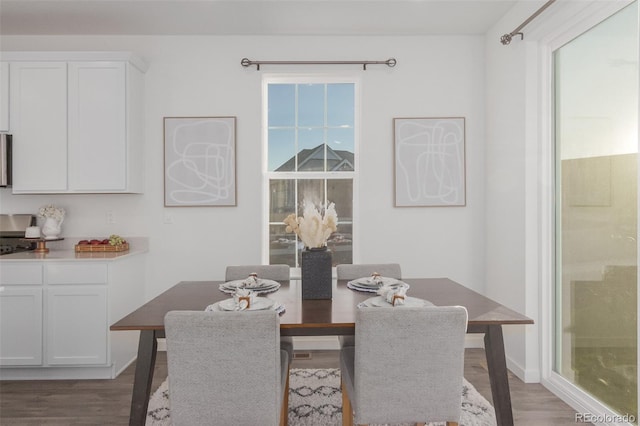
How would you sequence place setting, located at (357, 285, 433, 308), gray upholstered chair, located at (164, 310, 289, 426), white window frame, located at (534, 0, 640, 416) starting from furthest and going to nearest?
1. white window frame, located at (534, 0, 640, 416)
2. place setting, located at (357, 285, 433, 308)
3. gray upholstered chair, located at (164, 310, 289, 426)

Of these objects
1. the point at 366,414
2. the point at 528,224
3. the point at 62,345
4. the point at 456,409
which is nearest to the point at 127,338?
the point at 62,345

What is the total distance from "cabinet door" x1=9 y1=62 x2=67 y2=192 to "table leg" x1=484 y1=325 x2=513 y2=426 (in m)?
3.24

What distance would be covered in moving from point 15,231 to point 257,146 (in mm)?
2173

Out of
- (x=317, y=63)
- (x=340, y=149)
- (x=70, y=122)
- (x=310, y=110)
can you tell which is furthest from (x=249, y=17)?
(x=70, y=122)

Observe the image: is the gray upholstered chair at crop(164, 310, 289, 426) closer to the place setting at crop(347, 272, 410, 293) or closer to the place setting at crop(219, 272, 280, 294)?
the place setting at crop(219, 272, 280, 294)

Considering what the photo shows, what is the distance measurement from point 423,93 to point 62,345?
11.5 feet

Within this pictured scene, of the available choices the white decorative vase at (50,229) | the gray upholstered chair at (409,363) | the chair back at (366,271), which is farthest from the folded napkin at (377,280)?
the white decorative vase at (50,229)

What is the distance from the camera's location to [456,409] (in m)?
1.68

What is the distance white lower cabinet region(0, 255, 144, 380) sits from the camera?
3109 millimetres

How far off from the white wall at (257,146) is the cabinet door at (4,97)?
0.48 metres

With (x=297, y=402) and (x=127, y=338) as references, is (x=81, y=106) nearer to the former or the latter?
(x=127, y=338)

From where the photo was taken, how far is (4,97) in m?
3.35

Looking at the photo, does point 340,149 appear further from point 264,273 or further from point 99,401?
point 99,401

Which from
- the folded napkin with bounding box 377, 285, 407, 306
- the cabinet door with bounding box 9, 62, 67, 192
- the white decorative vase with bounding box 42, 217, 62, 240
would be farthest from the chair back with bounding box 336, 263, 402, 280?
the white decorative vase with bounding box 42, 217, 62, 240
